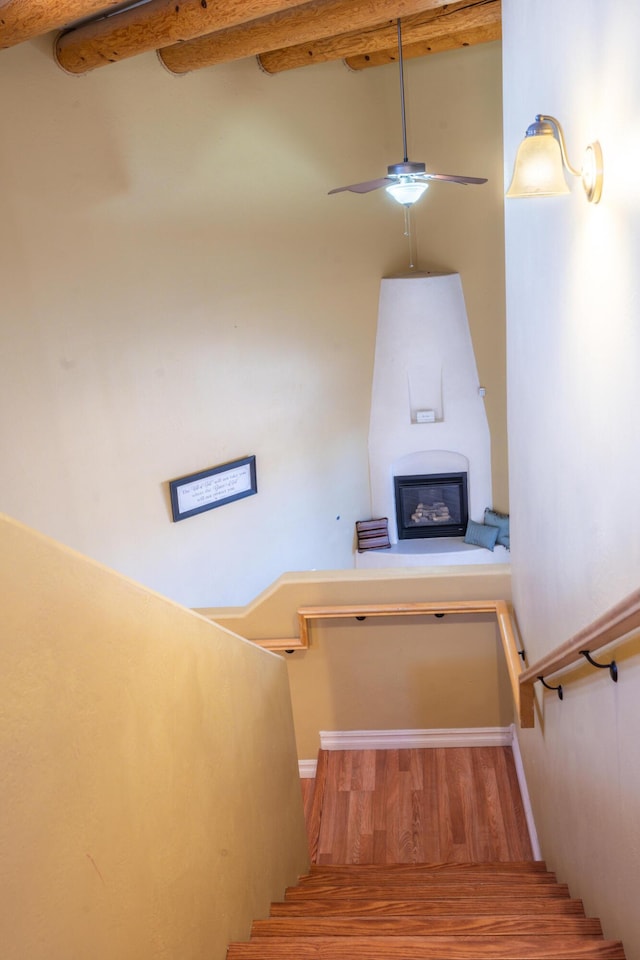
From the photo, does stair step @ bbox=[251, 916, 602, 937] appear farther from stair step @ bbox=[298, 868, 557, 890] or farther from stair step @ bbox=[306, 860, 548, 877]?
stair step @ bbox=[306, 860, 548, 877]

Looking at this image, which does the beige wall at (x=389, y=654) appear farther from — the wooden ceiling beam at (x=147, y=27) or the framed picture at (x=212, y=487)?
the wooden ceiling beam at (x=147, y=27)

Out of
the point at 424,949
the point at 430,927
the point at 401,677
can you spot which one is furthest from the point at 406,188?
the point at 424,949

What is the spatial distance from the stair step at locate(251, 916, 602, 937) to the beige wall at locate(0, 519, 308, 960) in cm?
12

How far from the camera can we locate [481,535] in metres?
8.73

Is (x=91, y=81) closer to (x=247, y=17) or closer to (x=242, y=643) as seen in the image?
(x=247, y=17)

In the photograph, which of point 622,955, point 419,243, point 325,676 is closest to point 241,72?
point 419,243

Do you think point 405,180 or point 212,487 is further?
point 212,487

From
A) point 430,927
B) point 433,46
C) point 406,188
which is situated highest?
point 433,46

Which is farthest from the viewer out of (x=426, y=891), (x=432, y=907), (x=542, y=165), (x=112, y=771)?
(x=426, y=891)

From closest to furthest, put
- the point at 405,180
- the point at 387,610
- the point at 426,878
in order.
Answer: the point at 426,878
the point at 387,610
the point at 405,180

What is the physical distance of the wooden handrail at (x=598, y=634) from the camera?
171 cm

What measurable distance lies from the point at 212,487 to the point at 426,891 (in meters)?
3.97

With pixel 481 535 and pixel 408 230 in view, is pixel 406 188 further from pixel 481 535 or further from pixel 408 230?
pixel 481 535

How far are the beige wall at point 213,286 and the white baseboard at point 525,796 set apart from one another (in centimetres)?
271
